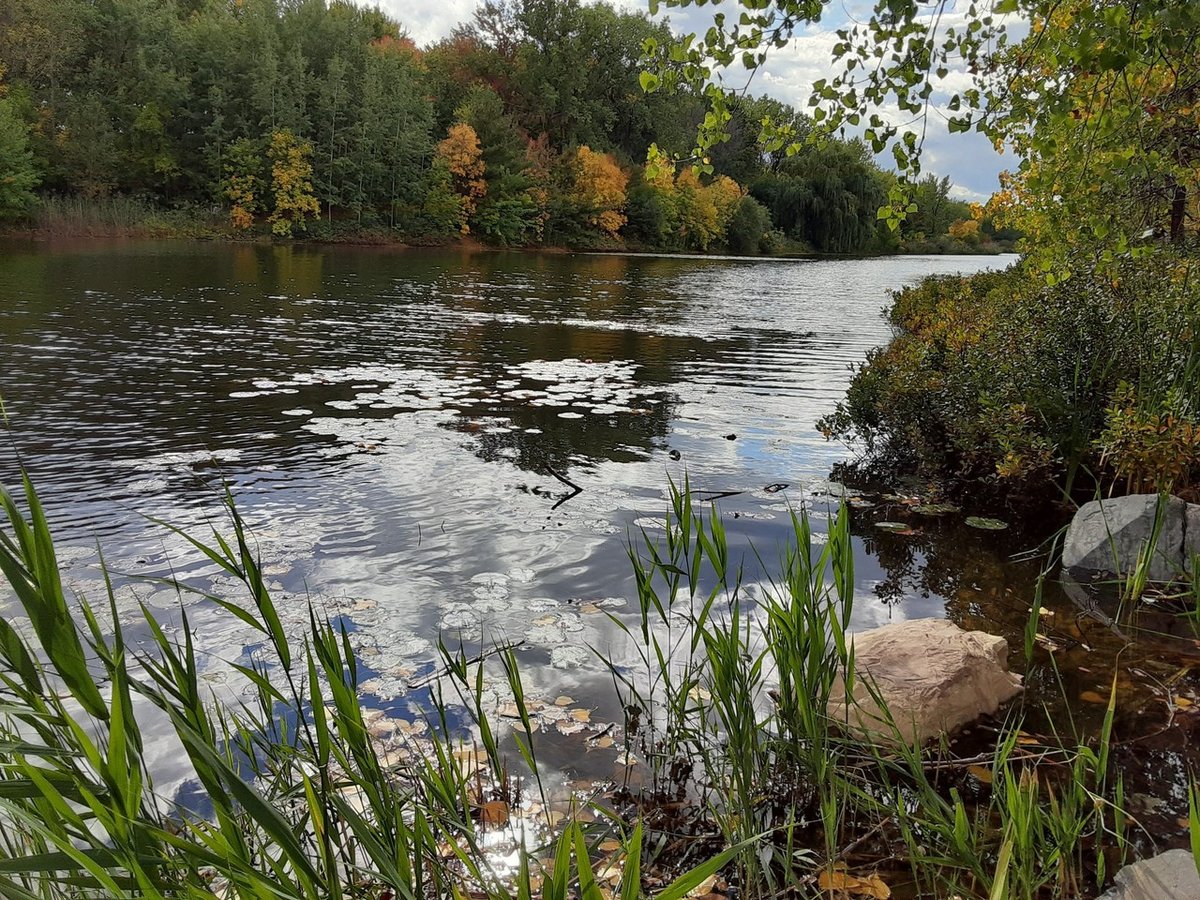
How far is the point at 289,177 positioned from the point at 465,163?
11.9m

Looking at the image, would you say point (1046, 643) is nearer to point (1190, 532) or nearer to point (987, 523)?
point (1190, 532)

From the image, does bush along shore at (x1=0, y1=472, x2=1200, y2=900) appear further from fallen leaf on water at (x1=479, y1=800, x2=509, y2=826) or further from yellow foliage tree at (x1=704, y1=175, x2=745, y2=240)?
yellow foliage tree at (x1=704, y1=175, x2=745, y2=240)

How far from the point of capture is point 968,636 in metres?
4.03

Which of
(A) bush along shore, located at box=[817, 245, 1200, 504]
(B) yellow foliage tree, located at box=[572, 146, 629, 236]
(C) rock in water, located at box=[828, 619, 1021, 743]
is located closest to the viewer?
(C) rock in water, located at box=[828, 619, 1021, 743]

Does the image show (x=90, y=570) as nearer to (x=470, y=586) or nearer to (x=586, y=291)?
(x=470, y=586)

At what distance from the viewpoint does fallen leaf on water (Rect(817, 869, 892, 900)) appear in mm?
2640

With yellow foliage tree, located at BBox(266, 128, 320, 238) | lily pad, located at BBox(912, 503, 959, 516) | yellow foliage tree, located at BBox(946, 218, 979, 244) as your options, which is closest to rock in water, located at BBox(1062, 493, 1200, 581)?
lily pad, located at BBox(912, 503, 959, 516)

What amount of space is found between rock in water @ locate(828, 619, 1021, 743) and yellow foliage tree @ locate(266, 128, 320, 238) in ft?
156

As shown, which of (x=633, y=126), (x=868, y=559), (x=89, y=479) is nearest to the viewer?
(x=868, y=559)

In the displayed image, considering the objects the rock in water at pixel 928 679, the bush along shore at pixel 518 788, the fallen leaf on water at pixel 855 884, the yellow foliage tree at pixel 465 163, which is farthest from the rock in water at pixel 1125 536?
the yellow foliage tree at pixel 465 163

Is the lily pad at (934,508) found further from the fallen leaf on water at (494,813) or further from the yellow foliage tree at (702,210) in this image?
the yellow foliage tree at (702,210)

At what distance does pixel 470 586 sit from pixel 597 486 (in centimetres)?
243

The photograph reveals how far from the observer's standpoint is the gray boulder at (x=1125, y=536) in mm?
4977

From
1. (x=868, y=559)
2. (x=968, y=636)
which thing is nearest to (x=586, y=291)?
(x=868, y=559)
